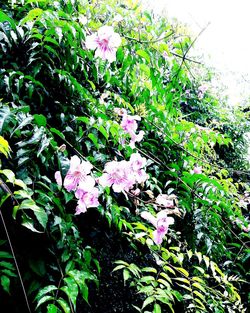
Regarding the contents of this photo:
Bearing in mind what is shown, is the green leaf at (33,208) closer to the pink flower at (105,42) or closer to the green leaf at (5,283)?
the green leaf at (5,283)

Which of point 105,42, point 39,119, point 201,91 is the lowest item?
point 201,91

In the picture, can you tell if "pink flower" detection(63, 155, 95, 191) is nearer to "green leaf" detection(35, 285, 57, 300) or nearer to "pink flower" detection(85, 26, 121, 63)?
"green leaf" detection(35, 285, 57, 300)

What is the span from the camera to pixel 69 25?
135 cm

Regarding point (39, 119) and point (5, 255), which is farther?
point (39, 119)

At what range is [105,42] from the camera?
1.27 meters

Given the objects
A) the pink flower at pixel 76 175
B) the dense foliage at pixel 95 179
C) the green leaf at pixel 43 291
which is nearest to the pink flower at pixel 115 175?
the dense foliage at pixel 95 179

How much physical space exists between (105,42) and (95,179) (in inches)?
22.0

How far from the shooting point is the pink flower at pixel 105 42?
1253 mm

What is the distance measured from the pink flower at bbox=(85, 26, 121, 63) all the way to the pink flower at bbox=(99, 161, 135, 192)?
1.50ft

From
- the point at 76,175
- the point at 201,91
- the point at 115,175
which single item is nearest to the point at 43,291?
the point at 76,175

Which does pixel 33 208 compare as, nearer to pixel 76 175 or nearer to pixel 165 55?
pixel 76 175

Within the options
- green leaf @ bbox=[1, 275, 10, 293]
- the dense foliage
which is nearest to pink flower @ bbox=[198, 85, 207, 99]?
the dense foliage

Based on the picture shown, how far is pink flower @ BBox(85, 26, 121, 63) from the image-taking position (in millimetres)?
1253

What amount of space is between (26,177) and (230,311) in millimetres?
1297
